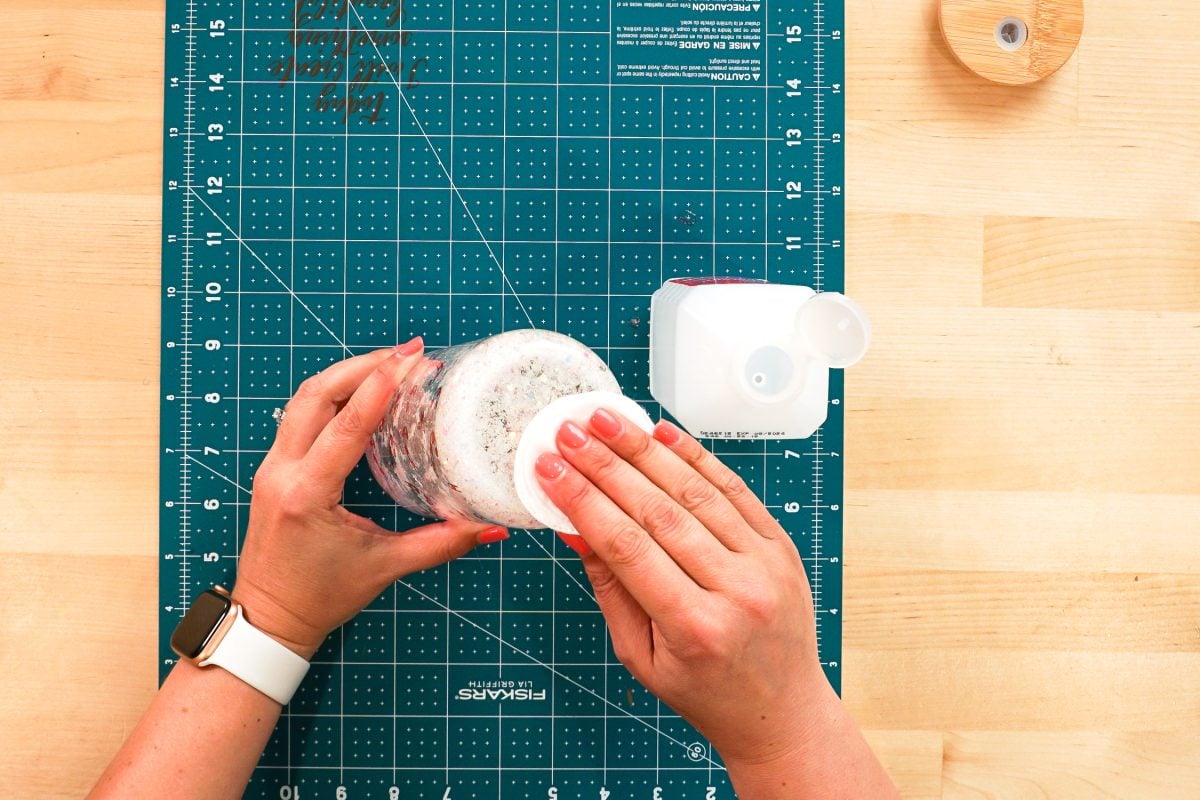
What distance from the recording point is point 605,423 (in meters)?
0.58

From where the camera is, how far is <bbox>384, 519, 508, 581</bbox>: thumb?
81cm

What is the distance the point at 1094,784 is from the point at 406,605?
2.64 ft

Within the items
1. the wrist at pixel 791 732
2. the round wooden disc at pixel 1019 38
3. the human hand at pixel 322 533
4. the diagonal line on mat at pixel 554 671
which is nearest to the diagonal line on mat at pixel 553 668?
the diagonal line on mat at pixel 554 671

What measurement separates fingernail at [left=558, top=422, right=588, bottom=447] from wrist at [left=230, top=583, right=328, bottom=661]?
40cm

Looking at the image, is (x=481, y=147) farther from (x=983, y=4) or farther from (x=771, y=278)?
(x=983, y=4)

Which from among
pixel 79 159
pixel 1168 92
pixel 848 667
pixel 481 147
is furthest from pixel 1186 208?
pixel 79 159

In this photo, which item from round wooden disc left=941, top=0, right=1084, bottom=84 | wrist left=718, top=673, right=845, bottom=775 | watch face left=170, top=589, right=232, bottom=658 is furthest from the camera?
round wooden disc left=941, top=0, right=1084, bottom=84

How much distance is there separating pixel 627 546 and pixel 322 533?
0.33m

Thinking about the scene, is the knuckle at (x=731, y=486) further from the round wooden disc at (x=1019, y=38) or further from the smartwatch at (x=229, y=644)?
the round wooden disc at (x=1019, y=38)

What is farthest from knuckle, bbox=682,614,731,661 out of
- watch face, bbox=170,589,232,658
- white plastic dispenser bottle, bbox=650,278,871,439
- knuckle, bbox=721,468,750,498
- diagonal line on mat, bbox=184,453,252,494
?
diagonal line on mat, bbox=184,453,252,494

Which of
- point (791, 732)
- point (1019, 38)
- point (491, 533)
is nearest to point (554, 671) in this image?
Result: point (491, 533)

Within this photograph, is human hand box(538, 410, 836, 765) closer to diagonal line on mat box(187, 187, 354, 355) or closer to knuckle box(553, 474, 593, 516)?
knuckle box(553, 474, 593, 516)

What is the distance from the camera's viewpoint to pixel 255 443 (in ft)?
3.08

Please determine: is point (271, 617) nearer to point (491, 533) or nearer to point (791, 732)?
point (491, 533)
